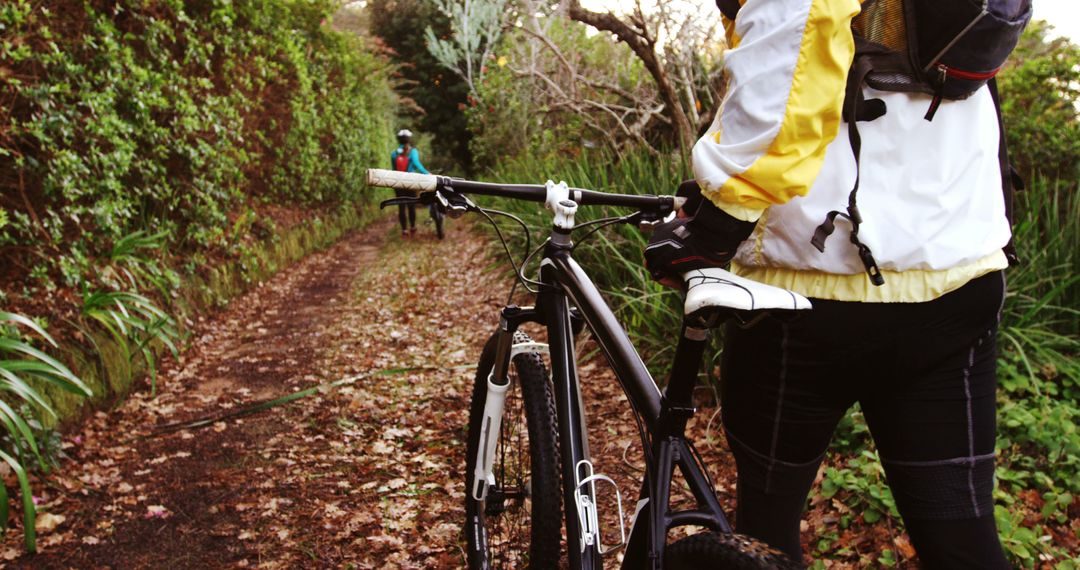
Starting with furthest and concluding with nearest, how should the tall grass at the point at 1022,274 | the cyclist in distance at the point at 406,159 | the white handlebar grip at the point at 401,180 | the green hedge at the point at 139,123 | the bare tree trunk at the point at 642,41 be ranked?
1. the cyclist in distance at the point at 406,159
2. the bare tree trunk at the point at 642,41
3. the green hedge at the point at 139,123
4. the tall grass at the point at 1022,274
5. the white handlebar grip at the point at 401,180

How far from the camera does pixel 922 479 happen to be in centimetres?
127

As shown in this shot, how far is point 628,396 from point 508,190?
0.59m

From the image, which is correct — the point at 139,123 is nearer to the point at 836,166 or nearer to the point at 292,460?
the point at 292,460

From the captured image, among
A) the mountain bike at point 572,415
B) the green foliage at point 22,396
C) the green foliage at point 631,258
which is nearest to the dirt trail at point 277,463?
the green foliage at point 22,396

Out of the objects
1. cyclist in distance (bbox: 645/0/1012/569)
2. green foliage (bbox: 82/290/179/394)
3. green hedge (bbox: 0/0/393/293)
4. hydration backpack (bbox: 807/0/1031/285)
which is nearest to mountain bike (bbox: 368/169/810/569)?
cyclist in distance (bbox: 645/0/1012/569)

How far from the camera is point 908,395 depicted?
126 cm

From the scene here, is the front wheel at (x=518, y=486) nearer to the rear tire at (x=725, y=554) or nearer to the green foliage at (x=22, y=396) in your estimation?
the rear tire at (x=725, y=554)

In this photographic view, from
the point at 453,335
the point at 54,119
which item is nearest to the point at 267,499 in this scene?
the point at 54,119

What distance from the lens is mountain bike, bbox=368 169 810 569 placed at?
1.17 meters

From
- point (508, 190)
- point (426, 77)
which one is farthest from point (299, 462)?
point (426, 77)

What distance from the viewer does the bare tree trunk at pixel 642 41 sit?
528 cm

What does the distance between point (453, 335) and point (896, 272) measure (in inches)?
210

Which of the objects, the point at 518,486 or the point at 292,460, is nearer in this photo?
the point at 518,486

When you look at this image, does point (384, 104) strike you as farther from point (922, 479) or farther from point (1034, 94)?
point (922, 479)
